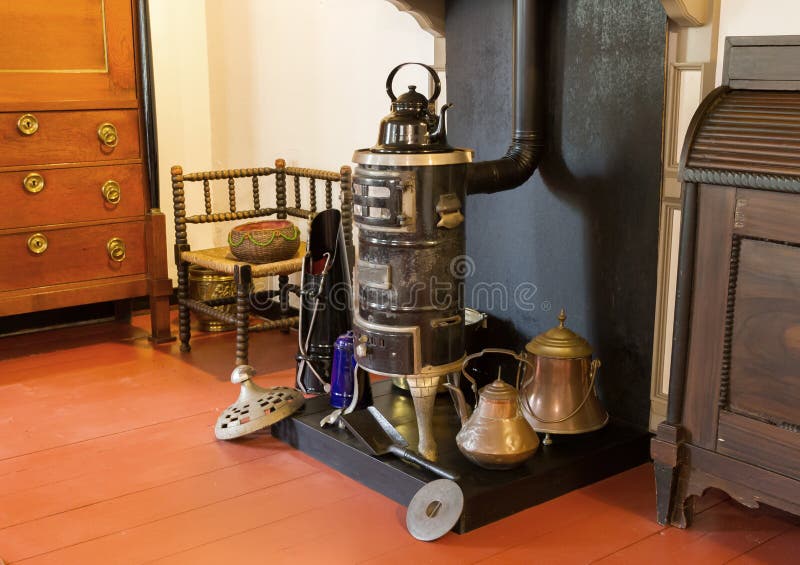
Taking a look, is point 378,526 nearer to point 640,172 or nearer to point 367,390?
point 367,390

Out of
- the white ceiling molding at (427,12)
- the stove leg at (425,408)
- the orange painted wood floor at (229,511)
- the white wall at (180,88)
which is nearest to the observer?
the orange painted wood floor at (229,511)

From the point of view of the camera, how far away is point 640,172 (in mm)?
2547

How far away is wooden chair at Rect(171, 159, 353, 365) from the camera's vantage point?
131 inches

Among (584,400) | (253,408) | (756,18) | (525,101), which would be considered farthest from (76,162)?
(756,18)

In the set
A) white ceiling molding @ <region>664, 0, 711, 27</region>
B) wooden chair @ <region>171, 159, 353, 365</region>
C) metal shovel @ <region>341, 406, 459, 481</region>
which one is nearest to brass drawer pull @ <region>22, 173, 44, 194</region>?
wooden chair @ <region>171, 159, 353, 365</region>

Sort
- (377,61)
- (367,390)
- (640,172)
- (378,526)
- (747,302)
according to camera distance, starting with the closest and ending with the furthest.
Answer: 1. (747,302)
2. (378,526)
3. (640,172)
4. (367,390)
5. (377,61)

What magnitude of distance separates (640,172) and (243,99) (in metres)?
2.19

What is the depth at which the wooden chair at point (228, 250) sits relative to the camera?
10.9 feet

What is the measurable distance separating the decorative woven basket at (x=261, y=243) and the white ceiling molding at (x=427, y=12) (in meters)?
0.90

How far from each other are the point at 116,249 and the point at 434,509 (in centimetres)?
198

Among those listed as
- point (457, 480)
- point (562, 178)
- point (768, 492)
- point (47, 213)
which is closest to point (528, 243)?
point (562, 178)

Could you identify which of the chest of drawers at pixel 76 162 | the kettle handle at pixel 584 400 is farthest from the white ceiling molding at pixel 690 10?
the chest of drawers at pixel 76 162

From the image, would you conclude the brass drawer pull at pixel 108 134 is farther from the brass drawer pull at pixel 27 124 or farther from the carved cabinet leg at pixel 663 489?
the carved cabinet leg at pixel 663 489

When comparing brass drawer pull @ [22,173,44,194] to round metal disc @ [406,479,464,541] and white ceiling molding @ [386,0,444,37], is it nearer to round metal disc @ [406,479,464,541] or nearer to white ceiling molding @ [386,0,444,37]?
white ceiling molding @ [386,0,444,37]
